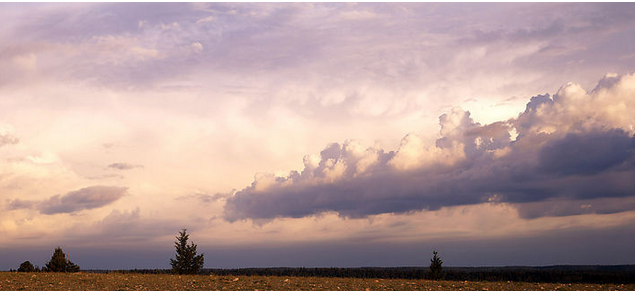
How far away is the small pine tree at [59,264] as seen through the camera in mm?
76250

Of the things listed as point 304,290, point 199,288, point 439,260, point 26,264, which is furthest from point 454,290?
point 26,264

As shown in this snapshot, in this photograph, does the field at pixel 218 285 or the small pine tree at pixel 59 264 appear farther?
the small pine tree at pixel 59 264

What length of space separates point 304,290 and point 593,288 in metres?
22.8

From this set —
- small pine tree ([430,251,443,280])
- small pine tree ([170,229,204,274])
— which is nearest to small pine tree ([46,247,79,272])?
small pine tree ([170,229,204,274])

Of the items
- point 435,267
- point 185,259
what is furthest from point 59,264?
point 435,267

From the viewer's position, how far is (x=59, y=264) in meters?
76.9

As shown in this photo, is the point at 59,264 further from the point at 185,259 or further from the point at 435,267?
the point at 435,267

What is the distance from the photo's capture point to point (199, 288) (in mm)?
41156

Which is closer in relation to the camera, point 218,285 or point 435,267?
point 218,285

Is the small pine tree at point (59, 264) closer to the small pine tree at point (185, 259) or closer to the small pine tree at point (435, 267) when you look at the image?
the small pine tree at point (185, 259)

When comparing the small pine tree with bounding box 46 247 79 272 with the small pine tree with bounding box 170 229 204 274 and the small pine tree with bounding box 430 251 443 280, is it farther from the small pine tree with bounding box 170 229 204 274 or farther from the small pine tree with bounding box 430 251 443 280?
the small pine tree with bounding box 430 251 443 280

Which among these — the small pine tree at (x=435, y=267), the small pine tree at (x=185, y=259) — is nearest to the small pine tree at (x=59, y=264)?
the small pine tree at (x=185, y=259)

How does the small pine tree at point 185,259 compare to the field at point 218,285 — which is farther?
the small pine tree at point 185,259

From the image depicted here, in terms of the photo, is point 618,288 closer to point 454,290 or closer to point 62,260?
point 454,290
